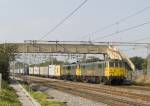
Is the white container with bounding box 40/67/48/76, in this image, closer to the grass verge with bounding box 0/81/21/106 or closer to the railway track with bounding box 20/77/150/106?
the railway track with bounding box 20/77/150/106

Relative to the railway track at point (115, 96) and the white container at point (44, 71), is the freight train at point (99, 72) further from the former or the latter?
the white container at point (44, 71)

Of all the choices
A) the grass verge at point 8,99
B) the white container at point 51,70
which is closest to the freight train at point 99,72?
the white container at point 51,70

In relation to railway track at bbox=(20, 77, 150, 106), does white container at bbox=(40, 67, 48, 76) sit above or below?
above

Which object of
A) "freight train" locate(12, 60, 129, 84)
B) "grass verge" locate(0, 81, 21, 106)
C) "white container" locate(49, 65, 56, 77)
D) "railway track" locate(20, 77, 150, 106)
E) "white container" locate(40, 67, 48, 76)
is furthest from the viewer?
"white container" locate(40, 67, 48, 76)

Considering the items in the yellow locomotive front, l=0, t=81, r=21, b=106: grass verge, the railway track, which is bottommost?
the railway track

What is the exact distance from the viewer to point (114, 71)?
52.7 meters

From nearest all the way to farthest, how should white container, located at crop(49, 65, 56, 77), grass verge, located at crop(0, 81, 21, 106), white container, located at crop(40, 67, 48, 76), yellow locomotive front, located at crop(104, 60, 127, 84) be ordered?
grass verge, located at crop(0, 81, 21, 106)
yellow locomotive front, located at crop(104, 60, 127, 84)
white container, located at crop(49, 65, 56, 77)
white container, located at crop(40, 67, 48, 76)

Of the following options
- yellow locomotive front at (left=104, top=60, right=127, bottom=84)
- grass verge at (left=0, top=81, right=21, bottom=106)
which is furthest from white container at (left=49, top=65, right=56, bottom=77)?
grass verge at (left=0, top=81, right=21, bottom=106)

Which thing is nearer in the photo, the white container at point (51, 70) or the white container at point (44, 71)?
the white container at point (51, 70)

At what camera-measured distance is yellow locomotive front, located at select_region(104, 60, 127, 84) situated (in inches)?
2071

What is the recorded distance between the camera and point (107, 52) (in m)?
80.1

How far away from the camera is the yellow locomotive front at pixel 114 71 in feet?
173

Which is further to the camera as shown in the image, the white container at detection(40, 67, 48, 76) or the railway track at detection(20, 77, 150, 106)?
the white container at detection(40, 67, 48, 76)

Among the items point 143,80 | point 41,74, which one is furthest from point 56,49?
point 41,74
